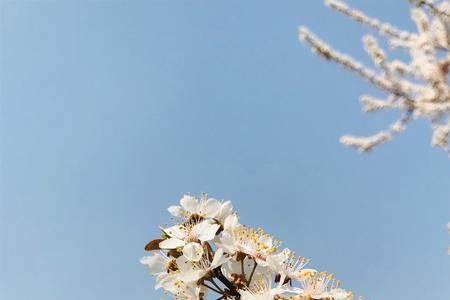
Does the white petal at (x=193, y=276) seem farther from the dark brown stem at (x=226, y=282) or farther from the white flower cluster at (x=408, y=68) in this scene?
the white flower cluster at (x=408, y=68)

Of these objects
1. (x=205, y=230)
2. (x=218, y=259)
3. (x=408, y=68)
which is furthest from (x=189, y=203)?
(x=408, y=68)

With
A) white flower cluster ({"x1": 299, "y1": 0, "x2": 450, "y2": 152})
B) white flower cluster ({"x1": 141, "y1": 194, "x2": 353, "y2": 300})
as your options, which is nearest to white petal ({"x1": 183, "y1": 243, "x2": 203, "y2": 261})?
white flower cluster ({"x1": 141, "y1": 194, "x2": 353, "y2": 300})

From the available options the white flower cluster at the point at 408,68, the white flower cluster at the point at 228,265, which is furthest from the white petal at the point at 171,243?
the white flower cluster at the point at 408,68

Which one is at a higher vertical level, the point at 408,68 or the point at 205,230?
the point at 408,68

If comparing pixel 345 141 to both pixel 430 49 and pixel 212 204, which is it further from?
pixel 212 204

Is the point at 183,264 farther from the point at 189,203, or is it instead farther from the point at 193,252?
the point at 189,203

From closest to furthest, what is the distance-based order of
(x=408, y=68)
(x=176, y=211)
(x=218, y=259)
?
(x=218, y=259) → (x=176, y=211) → (x=408, y=68)

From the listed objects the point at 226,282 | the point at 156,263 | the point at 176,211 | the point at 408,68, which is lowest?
the point at 226,282

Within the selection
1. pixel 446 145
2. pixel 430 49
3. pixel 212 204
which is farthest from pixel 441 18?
pixel 212 204
